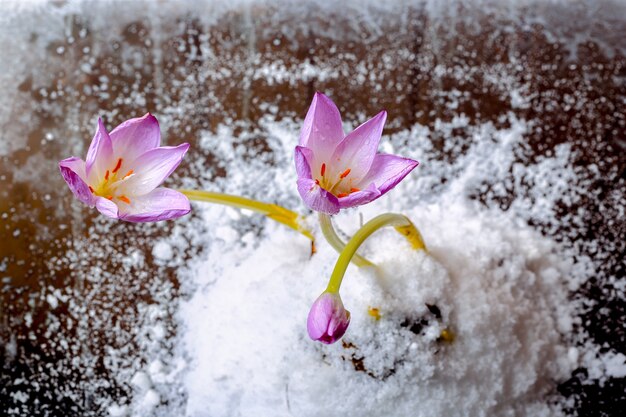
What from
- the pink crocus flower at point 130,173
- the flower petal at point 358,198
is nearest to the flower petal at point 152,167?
the pink crocus flower at point 130,173

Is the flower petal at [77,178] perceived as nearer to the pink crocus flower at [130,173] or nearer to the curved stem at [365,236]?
the pink crocus flower at [130,173]

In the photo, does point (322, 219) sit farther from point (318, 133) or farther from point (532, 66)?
point (532, 66)

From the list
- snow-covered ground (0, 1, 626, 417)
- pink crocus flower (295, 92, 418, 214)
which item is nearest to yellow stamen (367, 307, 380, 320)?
snow-covered ground (0, 1, 626, 417)

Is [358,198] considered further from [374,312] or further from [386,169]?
[374,312]

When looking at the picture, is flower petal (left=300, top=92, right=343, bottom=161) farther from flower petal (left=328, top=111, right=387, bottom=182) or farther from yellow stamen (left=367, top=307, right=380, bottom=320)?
yellow stamen (left=367, top=307, right=380, bottom=320)

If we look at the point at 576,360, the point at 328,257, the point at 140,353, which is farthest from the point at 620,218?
the point at 140,353

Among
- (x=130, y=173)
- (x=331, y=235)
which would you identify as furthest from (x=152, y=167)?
(x=331, y=235)
